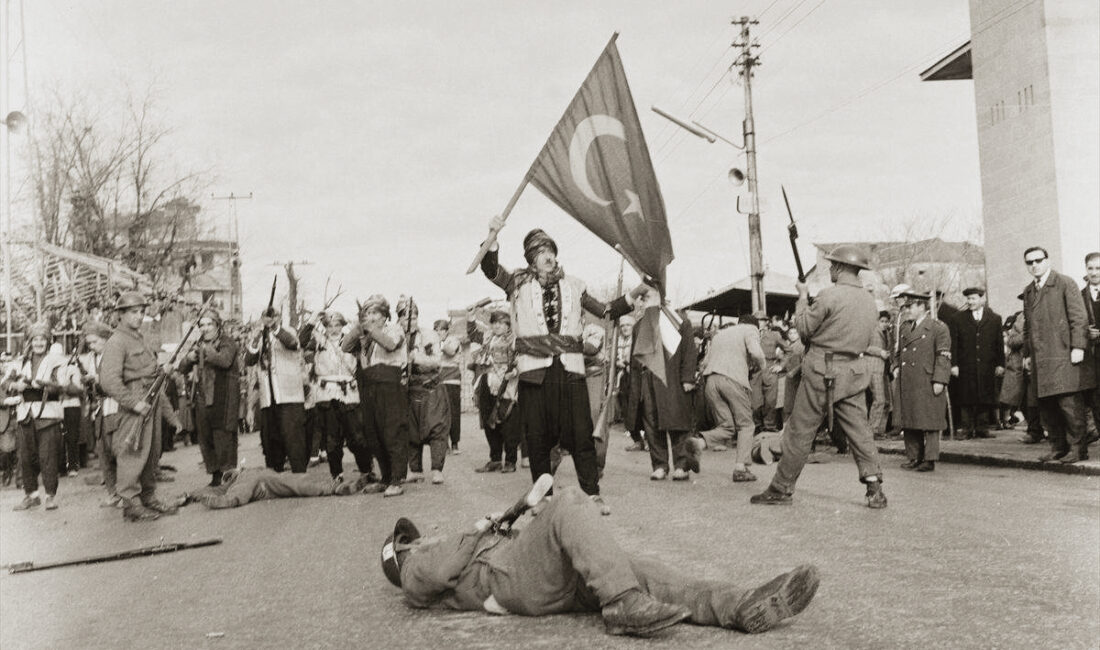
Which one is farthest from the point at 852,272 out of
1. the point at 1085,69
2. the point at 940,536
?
the point at 1085,69

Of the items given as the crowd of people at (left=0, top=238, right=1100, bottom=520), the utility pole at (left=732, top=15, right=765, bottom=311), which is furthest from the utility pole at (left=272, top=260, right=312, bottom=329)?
the utility pole at (left=732, top=15, right=765, bottom=311)

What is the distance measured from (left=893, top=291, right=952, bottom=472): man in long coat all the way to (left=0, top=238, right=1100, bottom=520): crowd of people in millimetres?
22

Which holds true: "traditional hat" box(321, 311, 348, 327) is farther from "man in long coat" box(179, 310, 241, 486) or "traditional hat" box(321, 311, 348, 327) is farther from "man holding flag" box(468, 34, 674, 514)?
"man holding flag" box(468, 34, 674, 514)

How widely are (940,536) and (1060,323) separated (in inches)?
199

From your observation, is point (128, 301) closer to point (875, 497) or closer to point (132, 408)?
point (132, 408)

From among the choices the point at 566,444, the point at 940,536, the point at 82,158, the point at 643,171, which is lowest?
the point at 940,536

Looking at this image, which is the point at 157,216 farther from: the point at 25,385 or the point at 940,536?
the point at 940,536

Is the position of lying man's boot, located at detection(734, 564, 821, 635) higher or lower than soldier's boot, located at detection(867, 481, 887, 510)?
higher

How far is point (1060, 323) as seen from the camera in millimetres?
11266

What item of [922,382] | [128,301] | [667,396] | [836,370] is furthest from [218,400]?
[922,382]

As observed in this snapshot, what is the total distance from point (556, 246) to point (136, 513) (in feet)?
15.7

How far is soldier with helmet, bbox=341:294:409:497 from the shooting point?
1117 cm

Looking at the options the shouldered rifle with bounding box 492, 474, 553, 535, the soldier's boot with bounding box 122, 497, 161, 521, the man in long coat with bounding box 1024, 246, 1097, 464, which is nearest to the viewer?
the shouldered rifle with bounding box 492, 474, 553, 535

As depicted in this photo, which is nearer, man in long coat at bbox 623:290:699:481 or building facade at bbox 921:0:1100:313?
man in long coat at bbox 623:290:699:481
